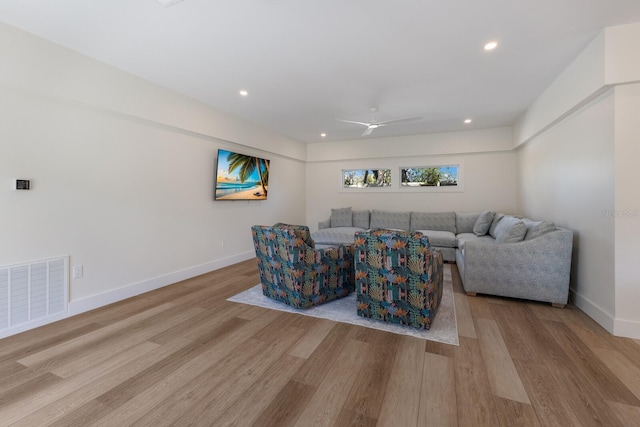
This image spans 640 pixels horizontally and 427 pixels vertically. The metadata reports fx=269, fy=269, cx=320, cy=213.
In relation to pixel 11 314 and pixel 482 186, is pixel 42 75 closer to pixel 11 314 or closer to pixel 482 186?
pixel 11 314

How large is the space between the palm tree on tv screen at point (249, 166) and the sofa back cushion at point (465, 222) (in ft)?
13.5

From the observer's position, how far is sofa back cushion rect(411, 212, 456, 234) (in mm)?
5726

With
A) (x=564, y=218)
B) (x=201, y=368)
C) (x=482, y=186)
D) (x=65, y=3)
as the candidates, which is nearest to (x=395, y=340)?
(x=201, y=368)

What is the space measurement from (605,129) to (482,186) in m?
3.46

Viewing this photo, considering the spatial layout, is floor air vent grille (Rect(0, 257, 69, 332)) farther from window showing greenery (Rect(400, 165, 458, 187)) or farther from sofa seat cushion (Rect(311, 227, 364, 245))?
window showing greenery (Rect(400, 165, 458, 187))

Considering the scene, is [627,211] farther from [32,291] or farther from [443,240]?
[32,291]

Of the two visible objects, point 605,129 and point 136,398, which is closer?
point 136,398

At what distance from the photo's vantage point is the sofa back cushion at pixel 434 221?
573 centimetres

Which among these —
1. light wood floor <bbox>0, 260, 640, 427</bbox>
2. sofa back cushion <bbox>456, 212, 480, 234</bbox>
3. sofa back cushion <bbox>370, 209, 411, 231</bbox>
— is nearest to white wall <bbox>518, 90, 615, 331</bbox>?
light wood floor <bbox>0, 260, 640, 427</bbox>

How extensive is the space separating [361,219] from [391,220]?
2.29 feet

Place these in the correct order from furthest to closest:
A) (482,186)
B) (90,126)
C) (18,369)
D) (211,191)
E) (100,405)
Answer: (482,186), (211,191), (90,126), (18,369), (100,405)

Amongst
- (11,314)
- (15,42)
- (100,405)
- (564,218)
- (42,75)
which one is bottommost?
(100,405)

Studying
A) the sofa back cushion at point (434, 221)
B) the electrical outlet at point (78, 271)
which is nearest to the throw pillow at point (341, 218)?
the sofa back cushion at point (434, 221)

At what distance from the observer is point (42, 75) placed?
2.55 meters
